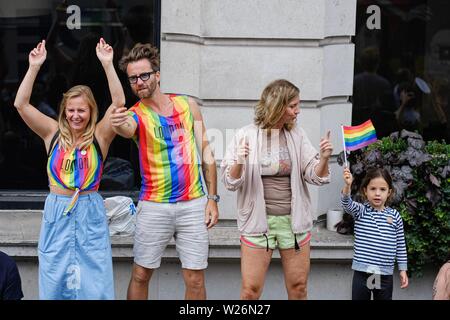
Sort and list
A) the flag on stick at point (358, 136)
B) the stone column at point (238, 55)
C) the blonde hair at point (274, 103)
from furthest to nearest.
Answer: the stone column at point (238, 55) → the flag on stick at point (358, 136) → the blonde hair at point (274, 103)

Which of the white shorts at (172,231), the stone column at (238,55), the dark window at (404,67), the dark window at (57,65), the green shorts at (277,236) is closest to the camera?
the green shorts at (277,236)

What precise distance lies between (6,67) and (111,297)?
2.97 metres

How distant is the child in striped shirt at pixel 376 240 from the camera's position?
22.6 ft

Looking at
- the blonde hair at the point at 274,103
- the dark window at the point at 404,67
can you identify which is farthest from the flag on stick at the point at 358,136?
the dark window at the point at 404,67

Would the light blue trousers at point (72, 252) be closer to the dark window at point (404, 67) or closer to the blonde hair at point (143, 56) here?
the blonde hair at point (143, 56)

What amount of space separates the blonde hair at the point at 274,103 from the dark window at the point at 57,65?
2.15 m

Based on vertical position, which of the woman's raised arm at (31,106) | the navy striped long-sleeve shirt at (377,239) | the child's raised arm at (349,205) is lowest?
the navy striped long-sleeve shirt at (377,239)

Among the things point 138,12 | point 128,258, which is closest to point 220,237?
point 128,258

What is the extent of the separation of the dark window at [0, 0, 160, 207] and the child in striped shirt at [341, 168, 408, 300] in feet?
8.32

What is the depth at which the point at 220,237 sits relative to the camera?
783cm

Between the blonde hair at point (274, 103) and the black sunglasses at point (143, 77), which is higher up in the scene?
the black sunglasses at point (143, 77)

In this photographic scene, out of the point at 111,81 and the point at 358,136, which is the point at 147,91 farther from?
the point at 358,136

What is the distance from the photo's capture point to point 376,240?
6.91m

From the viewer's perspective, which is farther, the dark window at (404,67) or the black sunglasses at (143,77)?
the dark window at (404,67)
